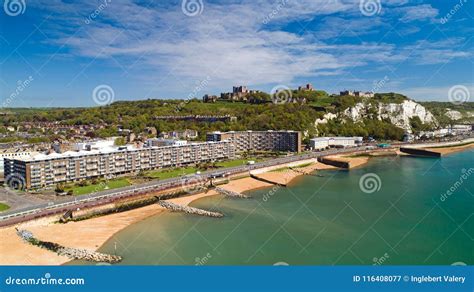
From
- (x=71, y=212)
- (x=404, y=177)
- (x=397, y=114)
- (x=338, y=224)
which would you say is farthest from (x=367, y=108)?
(x=71, y=212)

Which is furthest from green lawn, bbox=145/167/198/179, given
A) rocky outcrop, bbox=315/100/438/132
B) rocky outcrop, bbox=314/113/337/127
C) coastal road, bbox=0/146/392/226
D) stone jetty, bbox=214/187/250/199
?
rocky outcrop, bbox=315/100/438/132

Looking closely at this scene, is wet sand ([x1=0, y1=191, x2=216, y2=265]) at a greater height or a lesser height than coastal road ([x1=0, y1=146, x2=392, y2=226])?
lesser

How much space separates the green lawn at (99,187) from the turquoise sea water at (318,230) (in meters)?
2.63

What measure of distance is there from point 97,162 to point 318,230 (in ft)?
26.2

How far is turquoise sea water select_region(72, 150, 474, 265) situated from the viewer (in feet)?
20.5

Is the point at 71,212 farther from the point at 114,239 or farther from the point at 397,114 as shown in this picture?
the point at 397,114

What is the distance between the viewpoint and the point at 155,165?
1452cm

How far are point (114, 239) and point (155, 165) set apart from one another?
24.3 ft

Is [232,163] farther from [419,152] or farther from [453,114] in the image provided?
[453,114]

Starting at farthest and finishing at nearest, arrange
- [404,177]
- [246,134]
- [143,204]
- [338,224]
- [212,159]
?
1. [246,134]
2. [212,159]
3. [404,177]
4. [143,204]
5. [338,224]

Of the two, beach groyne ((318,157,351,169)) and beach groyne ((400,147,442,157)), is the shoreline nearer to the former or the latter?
beach groyne ((318,157,351,169))

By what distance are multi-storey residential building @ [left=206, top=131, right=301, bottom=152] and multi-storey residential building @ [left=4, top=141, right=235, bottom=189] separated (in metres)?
3.76

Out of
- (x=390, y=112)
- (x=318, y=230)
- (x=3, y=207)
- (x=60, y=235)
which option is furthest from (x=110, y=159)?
(x=390, y=112)

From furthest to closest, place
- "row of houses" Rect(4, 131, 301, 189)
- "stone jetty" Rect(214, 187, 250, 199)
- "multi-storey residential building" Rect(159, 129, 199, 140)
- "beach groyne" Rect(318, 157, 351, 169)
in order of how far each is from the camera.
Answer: "multi-storey residential building" Rect(159, 129, 199, 140)
"beach groyne" Rect(318, 157, 351, 169)
"row of houses" Rect(4, 131, 301, 189)
"stone jetty" Rect(214, 187, 250, 199)
